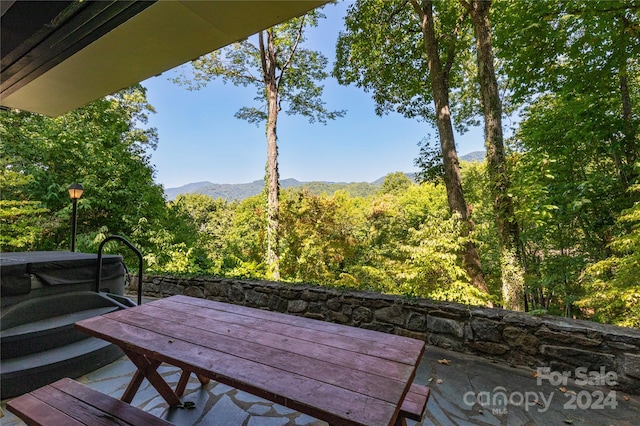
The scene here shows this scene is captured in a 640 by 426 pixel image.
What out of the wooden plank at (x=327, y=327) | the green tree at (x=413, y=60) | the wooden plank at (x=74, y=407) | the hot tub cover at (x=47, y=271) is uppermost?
the green tree at (x=413, y=60)

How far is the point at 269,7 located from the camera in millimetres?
1339

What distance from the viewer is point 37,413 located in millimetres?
1186

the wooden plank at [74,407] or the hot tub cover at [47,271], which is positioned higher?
the hot tub cover at [47,271]

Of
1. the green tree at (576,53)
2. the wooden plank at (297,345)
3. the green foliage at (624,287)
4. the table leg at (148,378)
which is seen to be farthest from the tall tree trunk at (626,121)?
the table leg at (148,378)

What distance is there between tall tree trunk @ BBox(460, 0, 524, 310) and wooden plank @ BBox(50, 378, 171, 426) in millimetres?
5217

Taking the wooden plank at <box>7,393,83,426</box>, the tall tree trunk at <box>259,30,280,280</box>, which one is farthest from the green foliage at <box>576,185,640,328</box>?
the tall tree trunk at <box>259,30,280,280</box>

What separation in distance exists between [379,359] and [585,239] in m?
7.94

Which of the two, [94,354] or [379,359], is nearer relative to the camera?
[379,359]

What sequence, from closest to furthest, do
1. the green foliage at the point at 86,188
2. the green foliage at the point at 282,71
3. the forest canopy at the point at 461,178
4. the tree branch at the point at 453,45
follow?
the forest canopy at the point at 461,178 → the green foliage at the point at 86,188 → the tree branch at the point at 453,45 → the green foliage at the point at 282,71

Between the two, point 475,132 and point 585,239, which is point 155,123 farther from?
point 585,239

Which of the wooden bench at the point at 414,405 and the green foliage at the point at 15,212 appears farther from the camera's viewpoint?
the green foliage at the point at 15,212

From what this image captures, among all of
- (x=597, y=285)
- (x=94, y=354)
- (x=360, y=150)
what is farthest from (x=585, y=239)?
(x=360, y=150)

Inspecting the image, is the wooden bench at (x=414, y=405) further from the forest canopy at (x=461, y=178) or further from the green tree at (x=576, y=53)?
the green tree at (x=576, y=53)

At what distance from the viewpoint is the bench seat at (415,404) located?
4.03ft
